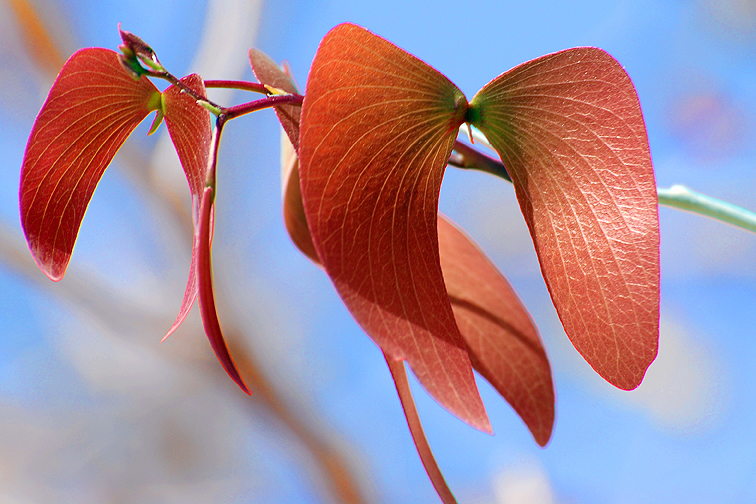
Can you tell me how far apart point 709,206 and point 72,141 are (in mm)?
212

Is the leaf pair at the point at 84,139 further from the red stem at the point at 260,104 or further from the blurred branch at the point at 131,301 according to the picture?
the blurred branch at the point at 131,301

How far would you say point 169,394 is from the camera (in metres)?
1.20

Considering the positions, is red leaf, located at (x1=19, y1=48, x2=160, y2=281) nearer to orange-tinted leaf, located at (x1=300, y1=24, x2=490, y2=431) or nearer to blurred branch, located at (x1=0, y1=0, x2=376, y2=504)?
orange-tinted leaf, located at (x1=300, y1=24, x2=490, y2=431)

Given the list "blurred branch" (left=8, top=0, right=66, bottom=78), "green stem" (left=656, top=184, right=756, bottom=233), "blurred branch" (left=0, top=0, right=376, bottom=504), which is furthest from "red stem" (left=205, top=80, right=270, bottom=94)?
"blurred branch" (left=8, top=0, right=66, bottom=78)

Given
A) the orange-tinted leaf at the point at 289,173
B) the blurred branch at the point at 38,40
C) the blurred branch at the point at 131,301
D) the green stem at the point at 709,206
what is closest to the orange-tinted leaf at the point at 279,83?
the orange-tinted leaf at the point at 289,173

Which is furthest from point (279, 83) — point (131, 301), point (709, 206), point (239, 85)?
point (131, 301)

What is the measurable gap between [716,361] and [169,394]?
3.91ft

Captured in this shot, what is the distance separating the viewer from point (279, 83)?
0.50 ft

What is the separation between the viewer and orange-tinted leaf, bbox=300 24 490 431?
0.33ft

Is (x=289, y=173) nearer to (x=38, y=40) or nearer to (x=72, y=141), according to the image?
(x=72, y=141)

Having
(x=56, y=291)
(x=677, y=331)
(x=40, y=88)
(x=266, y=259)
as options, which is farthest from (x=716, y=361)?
(x=40, y=88)

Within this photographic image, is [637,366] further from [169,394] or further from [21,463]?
[21,463]

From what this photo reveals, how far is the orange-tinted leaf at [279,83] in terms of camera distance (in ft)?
0.41

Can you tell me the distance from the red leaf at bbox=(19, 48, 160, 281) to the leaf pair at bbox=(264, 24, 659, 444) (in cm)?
6
